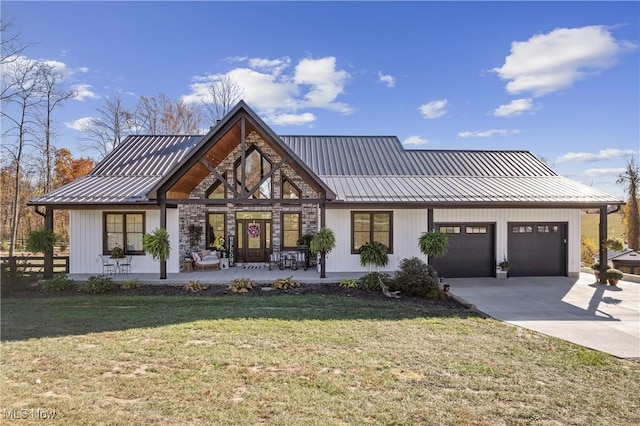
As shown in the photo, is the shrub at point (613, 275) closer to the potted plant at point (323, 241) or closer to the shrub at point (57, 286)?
the potted plant at point (323, 241)

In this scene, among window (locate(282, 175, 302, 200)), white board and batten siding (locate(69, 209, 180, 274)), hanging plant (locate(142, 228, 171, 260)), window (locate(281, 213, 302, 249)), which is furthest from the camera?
window (locate(281, 213, 302, 249))

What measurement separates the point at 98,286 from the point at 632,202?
30245 millimetres

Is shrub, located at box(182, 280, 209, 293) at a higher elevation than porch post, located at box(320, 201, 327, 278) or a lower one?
lower

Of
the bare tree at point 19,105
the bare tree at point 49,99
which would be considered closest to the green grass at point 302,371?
the bare tree at point 19,105

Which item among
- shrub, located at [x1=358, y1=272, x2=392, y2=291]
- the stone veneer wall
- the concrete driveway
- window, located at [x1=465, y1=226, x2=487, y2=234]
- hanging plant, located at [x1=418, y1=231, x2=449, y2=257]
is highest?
the stone veneer wall

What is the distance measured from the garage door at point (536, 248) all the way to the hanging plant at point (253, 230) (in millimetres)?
9815

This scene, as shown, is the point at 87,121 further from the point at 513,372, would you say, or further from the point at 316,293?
the point at 513,372

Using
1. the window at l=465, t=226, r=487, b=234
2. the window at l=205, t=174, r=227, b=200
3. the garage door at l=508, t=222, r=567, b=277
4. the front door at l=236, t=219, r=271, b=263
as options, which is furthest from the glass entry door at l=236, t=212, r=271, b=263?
the garage door at l=508, t=222, r=567, b=277

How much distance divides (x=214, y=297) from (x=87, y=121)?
23.4m

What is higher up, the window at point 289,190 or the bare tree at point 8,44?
the bare tree at point 8,44

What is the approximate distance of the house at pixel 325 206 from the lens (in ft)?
37.6

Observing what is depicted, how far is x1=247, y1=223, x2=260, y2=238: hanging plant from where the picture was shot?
1466cm

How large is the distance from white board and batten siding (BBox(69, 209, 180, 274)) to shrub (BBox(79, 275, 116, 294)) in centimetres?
215

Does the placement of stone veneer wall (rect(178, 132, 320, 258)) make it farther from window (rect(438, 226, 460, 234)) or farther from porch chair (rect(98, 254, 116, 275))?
window (rect(438, 226, 460, 234))
